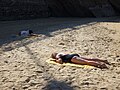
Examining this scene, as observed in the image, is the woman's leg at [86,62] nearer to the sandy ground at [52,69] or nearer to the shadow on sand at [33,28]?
the sandy ground at [52,69]

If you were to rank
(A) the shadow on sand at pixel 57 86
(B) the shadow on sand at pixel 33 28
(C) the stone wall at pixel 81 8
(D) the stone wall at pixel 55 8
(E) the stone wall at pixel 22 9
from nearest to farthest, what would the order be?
(A) the shadow on sand at pixel 57 86 < (B) the shadow on sand at pixel 33 28 < (E) the stone wall at pixel 22 9 < (D) the stone wall at pixel 55 8 < (C) the stone wall at pixel 81 8

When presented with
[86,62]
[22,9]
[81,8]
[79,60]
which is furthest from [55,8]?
[86,62]

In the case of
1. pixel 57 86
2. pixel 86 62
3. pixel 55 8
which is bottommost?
pixel 57 86

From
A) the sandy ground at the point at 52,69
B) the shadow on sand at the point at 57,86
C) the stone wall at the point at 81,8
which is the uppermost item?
the stone wall at the point at 81,8

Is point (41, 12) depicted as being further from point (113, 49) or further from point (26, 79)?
point (26, 79)

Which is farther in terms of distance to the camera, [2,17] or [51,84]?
[2,17]

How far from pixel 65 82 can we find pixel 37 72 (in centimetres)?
88

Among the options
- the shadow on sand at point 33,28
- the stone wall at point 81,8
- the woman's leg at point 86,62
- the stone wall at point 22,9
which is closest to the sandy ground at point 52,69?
the woman's leg at point 86,62

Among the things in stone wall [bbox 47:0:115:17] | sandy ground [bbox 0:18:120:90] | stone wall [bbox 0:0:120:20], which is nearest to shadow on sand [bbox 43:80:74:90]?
sandy ground [bbox 0:18:120:90]

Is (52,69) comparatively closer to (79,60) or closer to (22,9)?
(79,60)

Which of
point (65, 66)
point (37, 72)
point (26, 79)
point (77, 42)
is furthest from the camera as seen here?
point (77, 42)

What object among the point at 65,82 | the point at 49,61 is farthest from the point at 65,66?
the point at 65,82

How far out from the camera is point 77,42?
981 centimetres

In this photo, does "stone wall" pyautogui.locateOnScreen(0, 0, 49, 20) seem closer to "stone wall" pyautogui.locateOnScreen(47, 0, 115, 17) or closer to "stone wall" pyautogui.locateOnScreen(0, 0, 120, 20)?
"stone wall" pyautogui.locateOnScreen(0, 0, 120, 20)
